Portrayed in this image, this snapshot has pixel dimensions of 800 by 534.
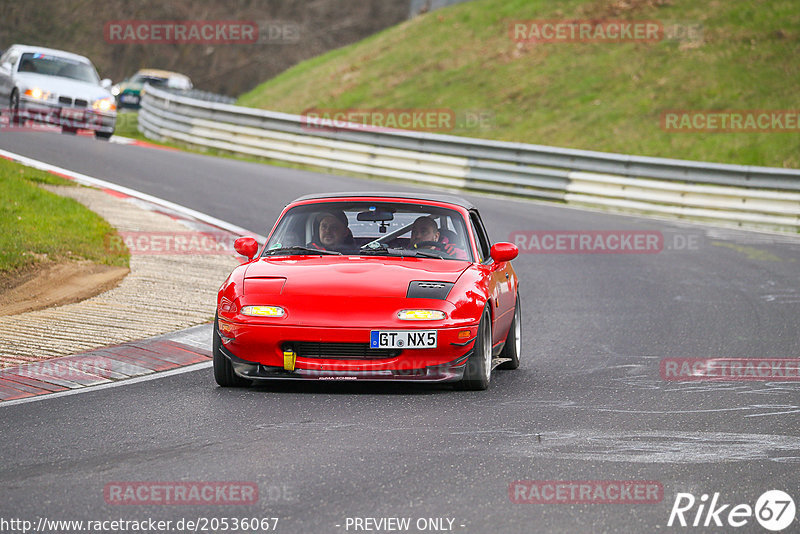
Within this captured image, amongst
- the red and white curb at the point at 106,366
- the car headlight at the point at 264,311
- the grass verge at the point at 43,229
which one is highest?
the car headlight at the point at 264,311

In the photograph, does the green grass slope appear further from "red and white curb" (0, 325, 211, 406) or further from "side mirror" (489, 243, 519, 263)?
"red and white curb" (0, 325, 211, 406)

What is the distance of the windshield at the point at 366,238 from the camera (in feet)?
28.9

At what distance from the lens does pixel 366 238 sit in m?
9.30

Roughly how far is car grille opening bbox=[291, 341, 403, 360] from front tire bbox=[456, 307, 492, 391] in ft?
1.73

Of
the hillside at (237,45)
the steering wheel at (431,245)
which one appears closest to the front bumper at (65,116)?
the steering wheel at (431,245)

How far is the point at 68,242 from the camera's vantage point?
1323 centimetres

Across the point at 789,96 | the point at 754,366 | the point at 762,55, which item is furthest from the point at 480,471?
the point at 762,55

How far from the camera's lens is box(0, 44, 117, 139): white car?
2509cm

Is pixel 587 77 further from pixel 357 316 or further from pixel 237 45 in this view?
pixel 237 45

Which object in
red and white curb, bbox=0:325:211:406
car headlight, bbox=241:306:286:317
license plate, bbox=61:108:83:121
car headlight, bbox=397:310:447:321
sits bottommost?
red and white curb, bbox=0:325:211:406

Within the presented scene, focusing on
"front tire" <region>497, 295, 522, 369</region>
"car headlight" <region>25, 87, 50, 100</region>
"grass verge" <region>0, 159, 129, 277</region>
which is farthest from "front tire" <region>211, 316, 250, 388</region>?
"car headlight" <region>25, 87, 50, 100</region>

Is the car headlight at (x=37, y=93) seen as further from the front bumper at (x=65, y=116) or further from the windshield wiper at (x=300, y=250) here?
the windshield wiper at (x=300, y=250)

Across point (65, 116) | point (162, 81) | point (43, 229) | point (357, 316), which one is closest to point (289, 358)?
point (357, 316)

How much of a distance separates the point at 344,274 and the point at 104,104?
19122 mm
